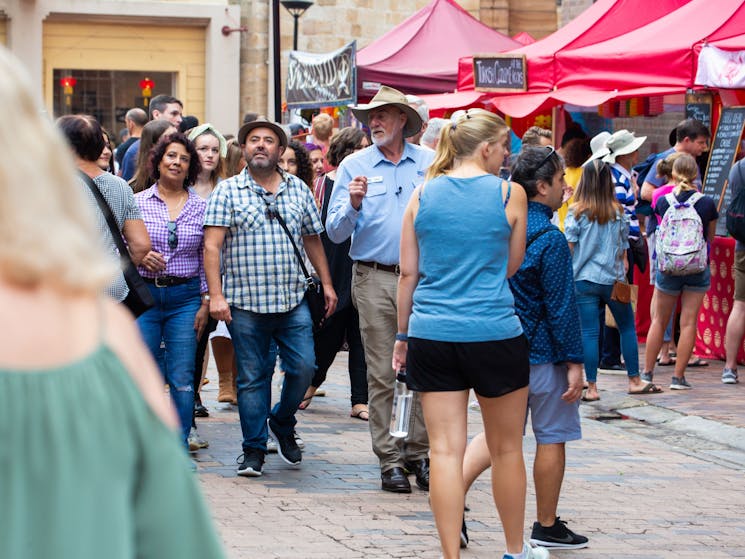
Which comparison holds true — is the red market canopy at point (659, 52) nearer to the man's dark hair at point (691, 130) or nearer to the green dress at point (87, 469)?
the man's dark hair at point (691, 130)

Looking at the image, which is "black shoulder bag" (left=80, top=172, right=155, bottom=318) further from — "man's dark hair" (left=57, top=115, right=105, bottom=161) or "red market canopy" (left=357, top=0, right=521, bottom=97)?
"red market canopy" (left=357, top=0, right=521, bottom=97)

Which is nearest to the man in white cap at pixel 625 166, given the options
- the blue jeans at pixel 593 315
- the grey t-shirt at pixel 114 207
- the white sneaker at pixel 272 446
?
the blue jeans at pixel 593 315

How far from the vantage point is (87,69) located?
2458cm

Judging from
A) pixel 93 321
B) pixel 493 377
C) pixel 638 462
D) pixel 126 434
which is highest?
pixel 93 321

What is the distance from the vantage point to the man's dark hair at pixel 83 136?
Answer: 21.0 feet

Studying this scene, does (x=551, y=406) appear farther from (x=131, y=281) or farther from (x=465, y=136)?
(x=131, y=281)

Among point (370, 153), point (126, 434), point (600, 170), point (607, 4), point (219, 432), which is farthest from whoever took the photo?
point (607, 4)

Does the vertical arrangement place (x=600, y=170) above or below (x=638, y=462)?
above

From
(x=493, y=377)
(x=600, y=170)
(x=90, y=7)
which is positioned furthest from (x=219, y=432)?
(x=90, y=7)

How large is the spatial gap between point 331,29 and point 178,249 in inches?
734

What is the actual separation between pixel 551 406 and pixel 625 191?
5459 millimetres

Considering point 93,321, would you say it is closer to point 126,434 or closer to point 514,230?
point 126,434

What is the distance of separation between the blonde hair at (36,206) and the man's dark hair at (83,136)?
4.72 m

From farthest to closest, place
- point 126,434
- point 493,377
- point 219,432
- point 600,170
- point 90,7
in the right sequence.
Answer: point 90,7
point 600,170
point 219,432
point 493,377
point 126,434
